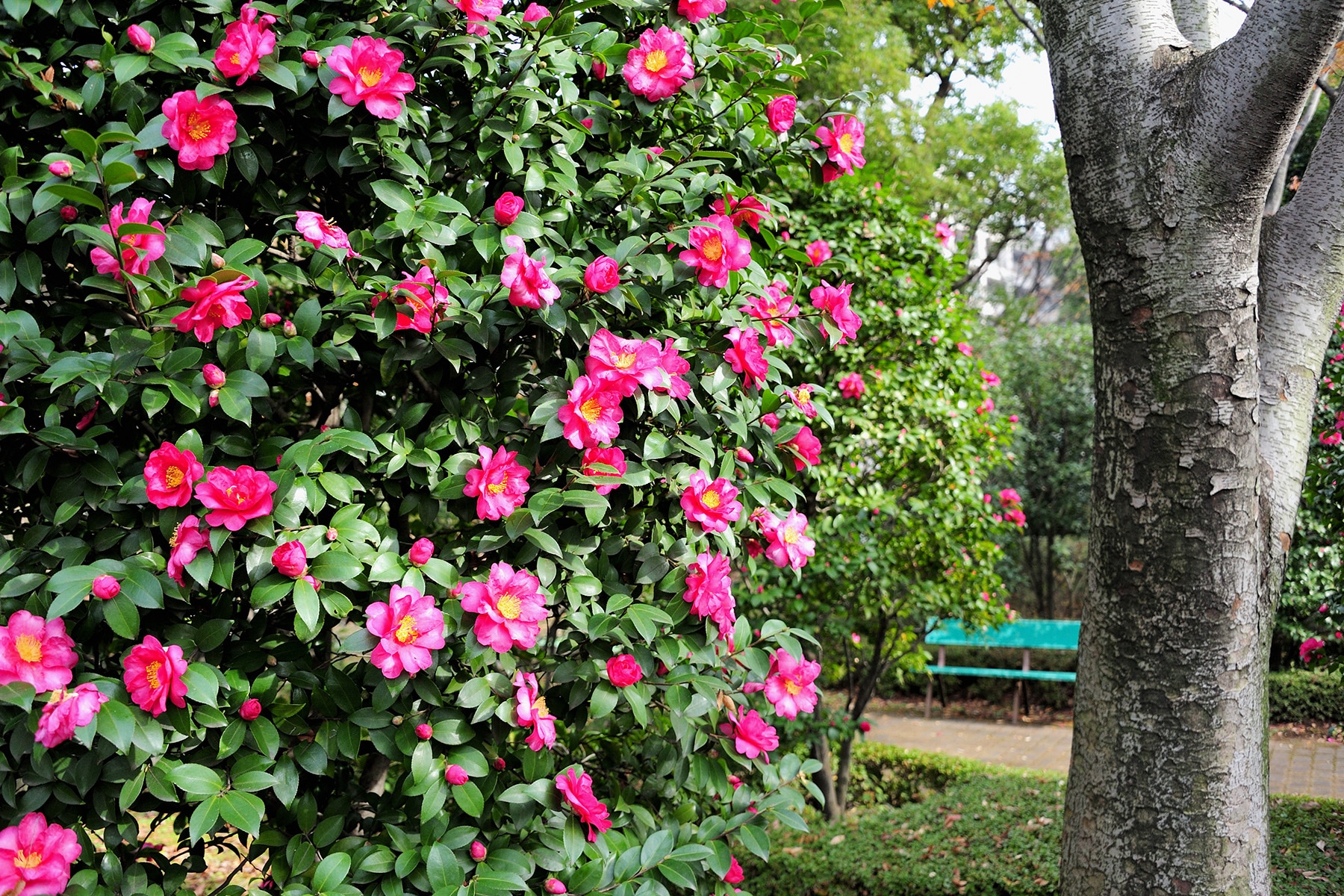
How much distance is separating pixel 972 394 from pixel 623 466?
11.5 feet

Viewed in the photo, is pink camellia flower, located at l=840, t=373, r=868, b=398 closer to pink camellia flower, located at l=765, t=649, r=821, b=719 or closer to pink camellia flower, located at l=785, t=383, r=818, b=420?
pink camellia flower, located at l=785, t=383, r=818, b=420

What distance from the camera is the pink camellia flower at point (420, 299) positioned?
4.71 ft

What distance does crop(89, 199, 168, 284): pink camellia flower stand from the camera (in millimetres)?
1327

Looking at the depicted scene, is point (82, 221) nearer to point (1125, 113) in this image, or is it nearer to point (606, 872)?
point (606, 872)

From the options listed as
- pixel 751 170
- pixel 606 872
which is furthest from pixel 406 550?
pixel 751 170

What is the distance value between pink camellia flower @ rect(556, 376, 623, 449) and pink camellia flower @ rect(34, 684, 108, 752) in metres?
0.76

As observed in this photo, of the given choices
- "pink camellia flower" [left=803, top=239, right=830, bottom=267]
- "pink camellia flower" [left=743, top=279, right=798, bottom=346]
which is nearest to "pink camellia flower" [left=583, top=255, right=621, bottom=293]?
"pink camellia flower" [left=743, top=279, right=798, bottom=346]

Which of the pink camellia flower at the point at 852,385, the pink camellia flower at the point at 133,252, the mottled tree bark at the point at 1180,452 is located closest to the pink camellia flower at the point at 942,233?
the pink camellia flower at the point at 852,385

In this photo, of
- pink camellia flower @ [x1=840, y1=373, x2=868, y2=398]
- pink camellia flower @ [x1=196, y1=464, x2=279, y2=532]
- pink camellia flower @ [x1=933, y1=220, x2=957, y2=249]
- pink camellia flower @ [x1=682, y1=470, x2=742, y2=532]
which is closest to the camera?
pink camellia flower @ [x1=196, y1=464, x2=279, y2=532]

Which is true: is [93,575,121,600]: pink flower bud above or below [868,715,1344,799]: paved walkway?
above

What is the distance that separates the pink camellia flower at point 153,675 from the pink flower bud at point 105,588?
78mm

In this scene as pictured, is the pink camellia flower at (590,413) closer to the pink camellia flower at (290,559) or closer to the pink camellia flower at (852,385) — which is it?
the pink camellia flower at (290,559)

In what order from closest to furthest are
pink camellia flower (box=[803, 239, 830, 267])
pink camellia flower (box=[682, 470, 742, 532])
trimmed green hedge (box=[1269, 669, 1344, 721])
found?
pink camellia flower (box=[682, 470, 742, 532]), pink camellia flower (box=[803, 239, 830, 267]), trimmed green hedge (box=[1269, 669, 1344, 721])

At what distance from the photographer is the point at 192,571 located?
4.17 feet
